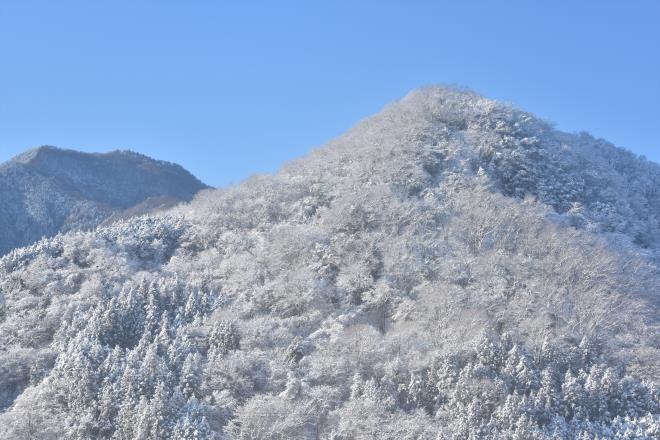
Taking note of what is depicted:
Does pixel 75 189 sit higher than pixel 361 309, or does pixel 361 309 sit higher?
pixel 75 189

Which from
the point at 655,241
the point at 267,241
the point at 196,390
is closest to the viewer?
the point at 196,390

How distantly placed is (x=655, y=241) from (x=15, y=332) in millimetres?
60207

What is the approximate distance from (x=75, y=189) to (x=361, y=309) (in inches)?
2913

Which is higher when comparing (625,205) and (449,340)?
(625,205)

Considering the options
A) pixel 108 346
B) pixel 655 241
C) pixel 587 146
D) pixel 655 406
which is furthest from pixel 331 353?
pixel 587 146

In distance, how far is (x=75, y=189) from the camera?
111 m

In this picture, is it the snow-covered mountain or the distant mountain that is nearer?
the snow-covered mountain

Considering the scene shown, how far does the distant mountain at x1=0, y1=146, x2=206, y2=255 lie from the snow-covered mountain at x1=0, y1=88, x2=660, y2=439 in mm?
32553

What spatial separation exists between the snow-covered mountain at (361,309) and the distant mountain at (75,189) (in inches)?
1282

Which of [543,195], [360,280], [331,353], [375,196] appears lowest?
[331,353]

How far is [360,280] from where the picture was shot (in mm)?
54375

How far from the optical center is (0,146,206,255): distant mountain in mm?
97763

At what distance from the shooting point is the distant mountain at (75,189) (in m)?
97.8

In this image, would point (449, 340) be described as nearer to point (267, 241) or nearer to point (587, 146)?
point (267, 241)
